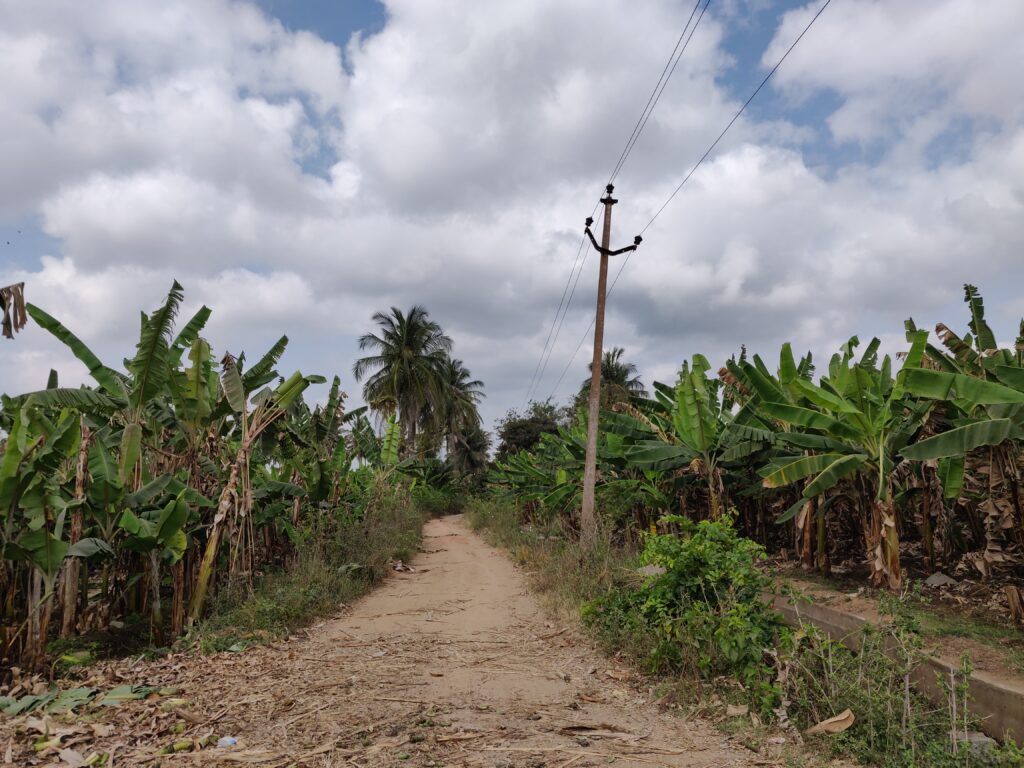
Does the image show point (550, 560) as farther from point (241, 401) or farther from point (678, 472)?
point (241, 401)

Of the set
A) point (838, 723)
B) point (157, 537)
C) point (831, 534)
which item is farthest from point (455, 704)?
point (831, 534)

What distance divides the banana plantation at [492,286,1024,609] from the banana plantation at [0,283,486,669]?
5634 mm

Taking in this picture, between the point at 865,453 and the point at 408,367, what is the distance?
31.9 m

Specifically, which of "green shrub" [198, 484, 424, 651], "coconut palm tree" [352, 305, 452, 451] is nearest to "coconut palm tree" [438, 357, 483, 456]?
"coconut palm tree" [352, 305, 452, 451]

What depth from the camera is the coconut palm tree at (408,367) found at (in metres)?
37.4

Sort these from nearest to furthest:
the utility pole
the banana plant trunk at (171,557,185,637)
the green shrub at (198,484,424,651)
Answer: the banana plant trunk at (171,557,185,637) → the green shrub at (198,484,424,651) → the utility pole

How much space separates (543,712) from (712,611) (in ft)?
5.53

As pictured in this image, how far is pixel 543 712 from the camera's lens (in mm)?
5434

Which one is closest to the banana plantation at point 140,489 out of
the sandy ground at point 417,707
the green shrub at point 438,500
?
the sandy ground at point 417,707

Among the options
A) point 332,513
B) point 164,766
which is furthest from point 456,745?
point 332,513

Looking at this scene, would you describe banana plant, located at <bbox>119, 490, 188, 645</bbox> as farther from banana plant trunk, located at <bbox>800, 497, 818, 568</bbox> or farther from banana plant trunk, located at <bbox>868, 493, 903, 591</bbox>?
banana plant trunk, located at <bbox>800, 497, 818, 568</bbox>

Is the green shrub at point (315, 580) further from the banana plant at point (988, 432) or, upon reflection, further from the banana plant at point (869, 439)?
the banana plant at point (988, 432)

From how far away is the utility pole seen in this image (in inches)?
480

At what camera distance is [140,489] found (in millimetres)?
7316
